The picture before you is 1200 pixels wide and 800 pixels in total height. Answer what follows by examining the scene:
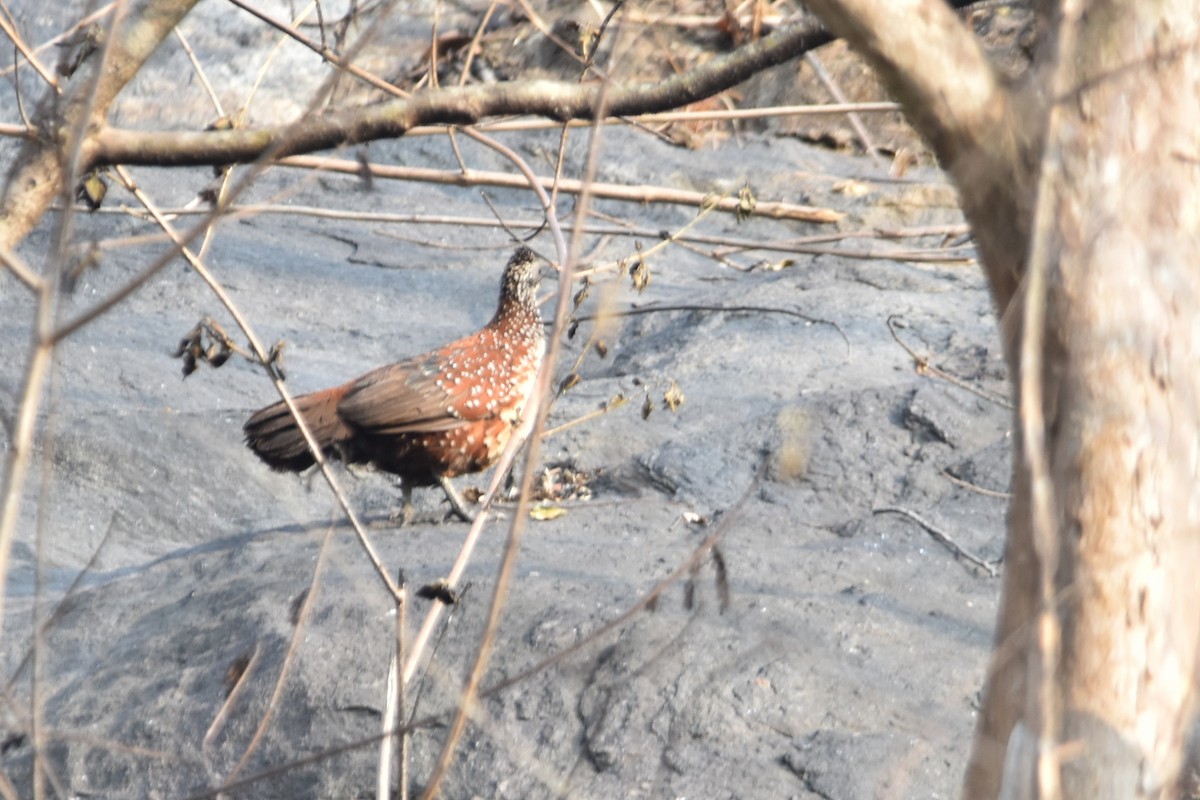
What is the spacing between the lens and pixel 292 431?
17.1 feet

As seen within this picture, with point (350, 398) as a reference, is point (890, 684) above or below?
below

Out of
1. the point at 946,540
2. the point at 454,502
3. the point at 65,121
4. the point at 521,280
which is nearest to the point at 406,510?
the point at 454,502

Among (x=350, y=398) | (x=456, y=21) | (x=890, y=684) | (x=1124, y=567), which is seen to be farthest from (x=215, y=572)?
(x=456, y=21)

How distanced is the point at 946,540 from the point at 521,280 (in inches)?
85.3

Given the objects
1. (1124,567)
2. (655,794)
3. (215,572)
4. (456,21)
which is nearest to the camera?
(1124,567)

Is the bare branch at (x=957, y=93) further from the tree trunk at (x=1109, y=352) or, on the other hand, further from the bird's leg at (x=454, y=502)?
the bird's leg at (x=454, y=502)

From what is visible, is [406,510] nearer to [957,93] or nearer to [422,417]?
[422,417]

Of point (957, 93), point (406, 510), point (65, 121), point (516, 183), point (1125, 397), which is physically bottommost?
point (406, 510)

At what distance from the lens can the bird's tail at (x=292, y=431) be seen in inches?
207

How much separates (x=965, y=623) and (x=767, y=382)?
8.31 feet

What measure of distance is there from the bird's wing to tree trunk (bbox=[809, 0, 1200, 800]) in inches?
149

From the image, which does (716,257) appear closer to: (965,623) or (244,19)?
(965,623)

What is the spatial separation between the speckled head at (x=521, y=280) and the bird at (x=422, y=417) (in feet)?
0.60

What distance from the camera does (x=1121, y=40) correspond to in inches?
66.9
